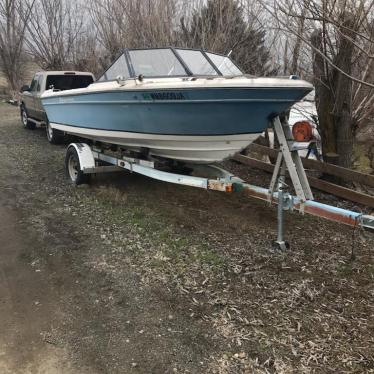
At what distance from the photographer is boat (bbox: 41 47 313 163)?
14.8 ft

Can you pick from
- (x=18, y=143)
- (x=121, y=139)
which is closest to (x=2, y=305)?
(x=121, y=139)

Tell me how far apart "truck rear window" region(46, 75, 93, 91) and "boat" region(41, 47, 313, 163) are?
4.05 metres

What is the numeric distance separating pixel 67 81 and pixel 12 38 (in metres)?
15.9

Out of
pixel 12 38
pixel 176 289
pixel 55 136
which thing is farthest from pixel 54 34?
pixel 176 289

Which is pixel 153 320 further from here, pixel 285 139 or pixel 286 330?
pixel 285 139

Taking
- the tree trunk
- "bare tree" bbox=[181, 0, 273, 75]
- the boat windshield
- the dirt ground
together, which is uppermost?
"bare tree" bbox=[181, 0, 273, 75]

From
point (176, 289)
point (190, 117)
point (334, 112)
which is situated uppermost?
point (190, 117)

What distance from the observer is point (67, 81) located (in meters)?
10.6

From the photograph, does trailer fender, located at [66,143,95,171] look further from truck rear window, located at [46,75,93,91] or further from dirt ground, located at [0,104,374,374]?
A: truck rear window, located at [46,75,93,91]

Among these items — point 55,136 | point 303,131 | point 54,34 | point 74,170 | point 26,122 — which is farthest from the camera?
point 54,34

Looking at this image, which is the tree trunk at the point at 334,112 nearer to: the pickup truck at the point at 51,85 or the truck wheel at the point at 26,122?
the pickup truck at the point at 51,85

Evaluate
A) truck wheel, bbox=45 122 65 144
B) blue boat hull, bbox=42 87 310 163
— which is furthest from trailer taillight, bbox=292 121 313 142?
truck wheel, bbox=45 122 65 144

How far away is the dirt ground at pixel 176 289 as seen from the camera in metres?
3.04

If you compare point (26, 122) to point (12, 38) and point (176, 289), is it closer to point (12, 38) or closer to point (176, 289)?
point (176, 289)
